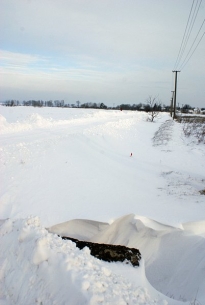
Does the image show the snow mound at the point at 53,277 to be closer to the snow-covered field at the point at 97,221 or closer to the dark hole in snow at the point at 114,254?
the snow-covered field at the point at 97,221

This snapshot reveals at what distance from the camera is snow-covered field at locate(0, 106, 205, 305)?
3197 mm

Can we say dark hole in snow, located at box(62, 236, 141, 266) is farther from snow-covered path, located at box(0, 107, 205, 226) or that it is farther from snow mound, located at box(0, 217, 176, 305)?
snow-covered path, located at box(0, 107, 205, 226)

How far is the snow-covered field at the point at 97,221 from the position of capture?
3197mm

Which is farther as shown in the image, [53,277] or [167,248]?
[167,248]

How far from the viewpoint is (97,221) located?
6.32m

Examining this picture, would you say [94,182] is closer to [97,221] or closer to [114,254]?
[97,221]

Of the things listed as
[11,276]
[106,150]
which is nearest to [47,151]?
[106,150]

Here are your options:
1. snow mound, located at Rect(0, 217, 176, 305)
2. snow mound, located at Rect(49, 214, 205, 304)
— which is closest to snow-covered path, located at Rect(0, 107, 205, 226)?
snow mound, located at Rect(49, 214, 205, 304)

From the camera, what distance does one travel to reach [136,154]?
13.7 m

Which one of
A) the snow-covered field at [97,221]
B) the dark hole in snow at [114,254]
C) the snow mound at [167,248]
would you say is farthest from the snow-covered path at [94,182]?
the dark hole in snow at [114,254]

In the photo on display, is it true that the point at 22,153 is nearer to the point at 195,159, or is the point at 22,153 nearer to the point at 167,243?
the point at 167,243

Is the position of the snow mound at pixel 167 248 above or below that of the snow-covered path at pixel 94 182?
below

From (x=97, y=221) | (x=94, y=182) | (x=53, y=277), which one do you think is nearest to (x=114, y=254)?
Answer: (x=53, y=277)

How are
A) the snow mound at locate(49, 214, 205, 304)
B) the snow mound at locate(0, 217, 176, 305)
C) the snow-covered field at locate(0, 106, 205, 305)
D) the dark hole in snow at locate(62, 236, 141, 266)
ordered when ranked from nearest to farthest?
1. the snow mound at locate(0, 217, 176, 305)
2. the snow-covered field at locate(0, 106, 205, 305)
3. the dark hole in snow at locate(62, 236, 141, 266)
4. the snow mound at locate(49, 214, 205, 304)
